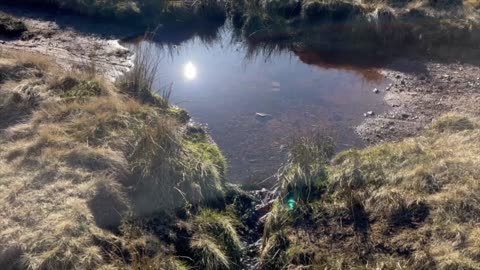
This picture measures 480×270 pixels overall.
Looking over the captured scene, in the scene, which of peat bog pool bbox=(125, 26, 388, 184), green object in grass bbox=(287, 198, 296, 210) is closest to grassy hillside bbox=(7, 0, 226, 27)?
peat bog pool bbox=(125, 26, 388, 184)

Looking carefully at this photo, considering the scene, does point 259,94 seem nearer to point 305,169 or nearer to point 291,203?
point 305,169

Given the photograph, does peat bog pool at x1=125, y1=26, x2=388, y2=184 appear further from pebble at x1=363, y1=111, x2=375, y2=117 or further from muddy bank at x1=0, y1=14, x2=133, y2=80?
muddy bank at x1=0, y1=14, x2=133, y2=80

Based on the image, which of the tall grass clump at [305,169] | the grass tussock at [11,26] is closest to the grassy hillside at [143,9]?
the grass tussock at [11,26]

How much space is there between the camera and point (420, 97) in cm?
1023

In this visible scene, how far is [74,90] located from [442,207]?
562 cm

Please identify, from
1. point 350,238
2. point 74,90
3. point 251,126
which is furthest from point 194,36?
point 350,238

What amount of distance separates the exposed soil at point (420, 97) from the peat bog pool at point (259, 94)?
11.5 inches

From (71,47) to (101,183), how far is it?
565 cm

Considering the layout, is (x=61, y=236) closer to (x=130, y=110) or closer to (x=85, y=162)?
A: (x=85, y=162)

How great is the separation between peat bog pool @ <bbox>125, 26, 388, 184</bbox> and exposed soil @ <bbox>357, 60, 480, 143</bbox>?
293mm

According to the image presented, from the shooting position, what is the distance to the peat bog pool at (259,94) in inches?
346

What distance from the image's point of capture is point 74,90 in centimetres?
805

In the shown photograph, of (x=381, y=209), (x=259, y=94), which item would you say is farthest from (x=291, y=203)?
(x=259, y=94)

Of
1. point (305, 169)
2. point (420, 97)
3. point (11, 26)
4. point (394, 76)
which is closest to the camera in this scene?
point (305, 169)
